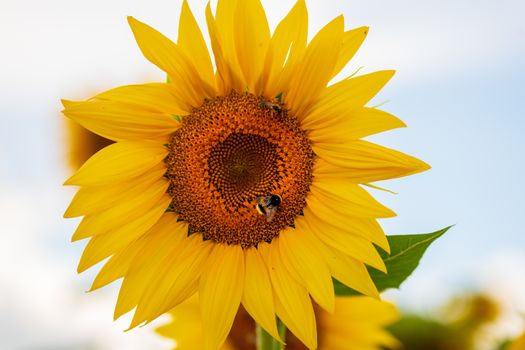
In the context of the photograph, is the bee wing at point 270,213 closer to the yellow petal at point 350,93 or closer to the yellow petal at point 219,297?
the yellow petal at point 219,297

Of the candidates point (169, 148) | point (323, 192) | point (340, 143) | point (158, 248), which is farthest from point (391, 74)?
point (158, 248)

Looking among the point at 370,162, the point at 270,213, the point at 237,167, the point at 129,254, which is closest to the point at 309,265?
the point at 270,213

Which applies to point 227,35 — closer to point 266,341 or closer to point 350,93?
point 350,93

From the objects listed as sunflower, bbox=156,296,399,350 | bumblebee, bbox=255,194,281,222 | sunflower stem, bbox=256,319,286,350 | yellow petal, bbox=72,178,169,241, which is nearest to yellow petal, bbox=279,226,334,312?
bumblebee, bbox=255,194,281,222

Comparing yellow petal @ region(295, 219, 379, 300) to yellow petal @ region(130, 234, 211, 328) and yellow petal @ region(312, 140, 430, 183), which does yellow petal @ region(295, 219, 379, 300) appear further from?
yellow petal @ region(130, 234, 211, 328)

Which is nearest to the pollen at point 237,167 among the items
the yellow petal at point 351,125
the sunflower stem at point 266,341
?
the yellow petal at point 351,125

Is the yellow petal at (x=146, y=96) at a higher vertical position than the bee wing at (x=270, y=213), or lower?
higher
